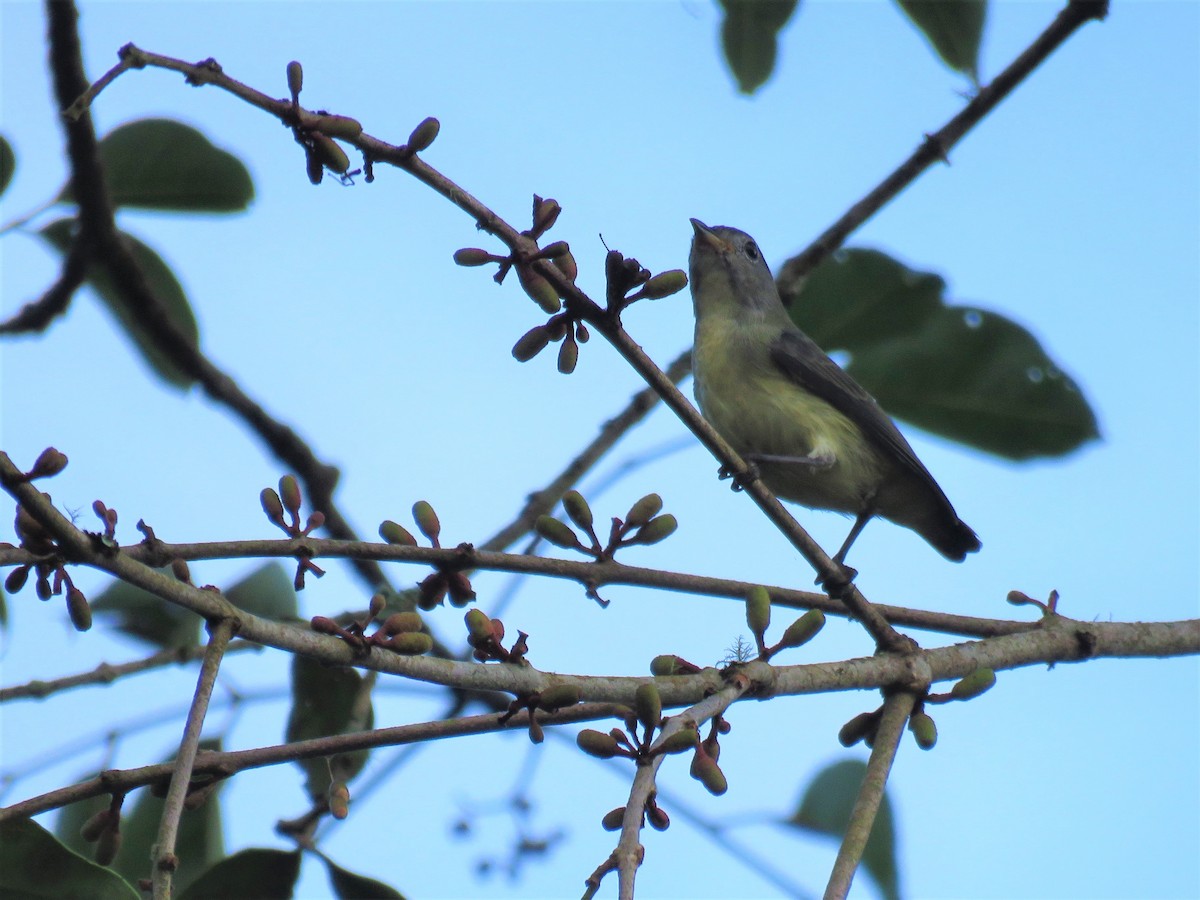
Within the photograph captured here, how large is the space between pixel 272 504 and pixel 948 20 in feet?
10.1

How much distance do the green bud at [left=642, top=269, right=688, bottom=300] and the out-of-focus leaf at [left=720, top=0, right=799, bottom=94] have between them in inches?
112

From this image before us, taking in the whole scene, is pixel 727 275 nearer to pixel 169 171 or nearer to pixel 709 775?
pixel 169 171

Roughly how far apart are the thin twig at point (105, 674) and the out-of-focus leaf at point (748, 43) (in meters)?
2.73

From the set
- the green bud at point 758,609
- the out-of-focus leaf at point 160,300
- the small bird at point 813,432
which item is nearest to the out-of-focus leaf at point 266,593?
the out-of-focus leaf at point 160,300

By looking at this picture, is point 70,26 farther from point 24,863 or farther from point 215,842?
point 24,863

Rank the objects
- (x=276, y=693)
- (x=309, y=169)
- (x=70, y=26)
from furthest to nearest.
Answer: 1. (x=70, y=26)
2. (x=276, y=693)
3. (x=309, y=169)

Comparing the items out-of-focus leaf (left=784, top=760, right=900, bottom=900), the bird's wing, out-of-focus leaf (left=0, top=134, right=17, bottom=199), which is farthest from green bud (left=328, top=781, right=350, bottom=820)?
the bird's wing

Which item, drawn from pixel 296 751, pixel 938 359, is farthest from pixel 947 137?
pixel 296 751

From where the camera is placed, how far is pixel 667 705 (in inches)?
95.3

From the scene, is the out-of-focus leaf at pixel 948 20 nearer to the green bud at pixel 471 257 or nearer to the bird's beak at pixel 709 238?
the bird's beak at pixel 709 238

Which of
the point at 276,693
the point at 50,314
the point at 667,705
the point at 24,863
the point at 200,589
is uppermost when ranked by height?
the point at 50,314

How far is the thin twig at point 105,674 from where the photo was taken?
3.30m

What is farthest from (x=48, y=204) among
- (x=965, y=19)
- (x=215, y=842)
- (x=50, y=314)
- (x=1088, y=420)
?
(x=1088, y=420)

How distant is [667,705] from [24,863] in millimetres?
1152
